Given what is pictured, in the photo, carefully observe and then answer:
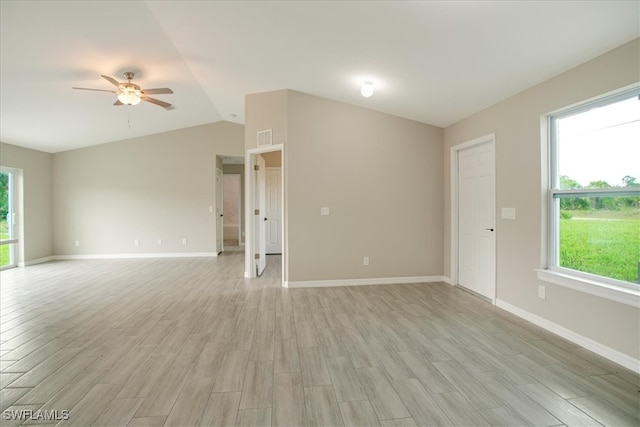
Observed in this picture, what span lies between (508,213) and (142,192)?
292 inches

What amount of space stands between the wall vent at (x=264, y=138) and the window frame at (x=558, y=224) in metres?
3.49

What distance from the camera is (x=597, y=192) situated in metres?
2.48

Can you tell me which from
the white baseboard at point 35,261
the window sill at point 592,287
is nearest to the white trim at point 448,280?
the window sill at point 592,287

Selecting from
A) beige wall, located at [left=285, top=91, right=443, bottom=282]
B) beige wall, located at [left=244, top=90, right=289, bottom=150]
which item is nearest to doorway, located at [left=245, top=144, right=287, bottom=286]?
beige wall, located at [left=244, top=90, right=289, bottom=150]

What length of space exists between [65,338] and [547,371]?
4.12 meters

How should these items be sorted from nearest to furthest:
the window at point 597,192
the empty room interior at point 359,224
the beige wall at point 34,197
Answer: the empty room interior at point 359,224 → the window at point 597,192 → the beige wall at point 34,197

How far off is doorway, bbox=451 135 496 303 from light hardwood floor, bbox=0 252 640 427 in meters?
0.37

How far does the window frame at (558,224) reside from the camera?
220 cm

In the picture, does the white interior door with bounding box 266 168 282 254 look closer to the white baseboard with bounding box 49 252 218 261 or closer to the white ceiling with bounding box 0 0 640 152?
the white baseboard with bounding box 49 252 218 261

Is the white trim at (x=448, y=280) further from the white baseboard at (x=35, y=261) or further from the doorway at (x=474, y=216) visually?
the white baseboard at (x=35, y=261)

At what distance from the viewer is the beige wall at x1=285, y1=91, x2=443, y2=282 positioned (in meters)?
4.31

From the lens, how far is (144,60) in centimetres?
371

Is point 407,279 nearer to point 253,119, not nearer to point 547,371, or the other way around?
point 547,371

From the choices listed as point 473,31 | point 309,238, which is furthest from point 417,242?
point 473,31
